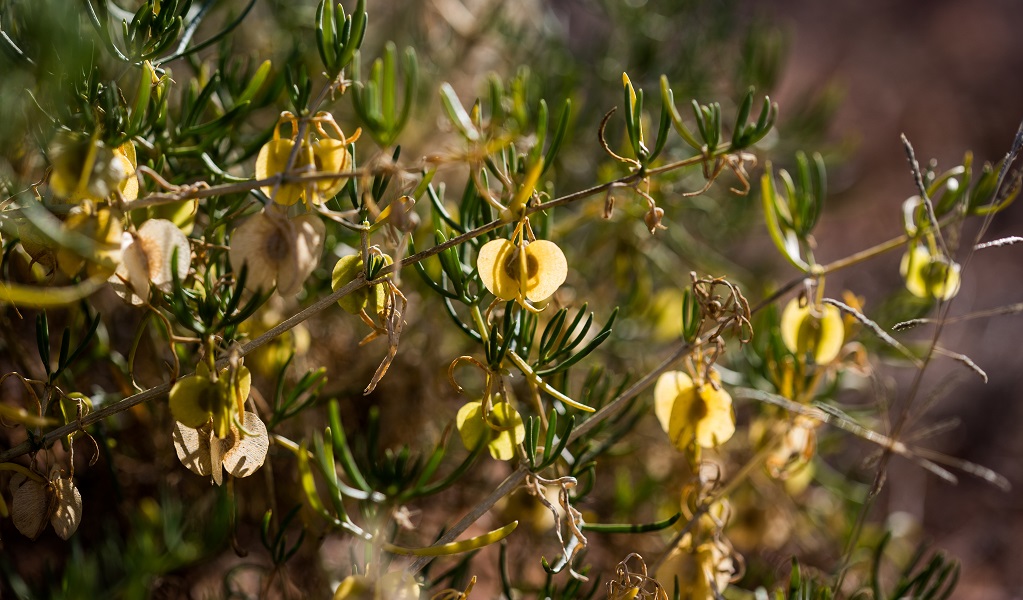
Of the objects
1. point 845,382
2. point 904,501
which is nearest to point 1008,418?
point 904,501

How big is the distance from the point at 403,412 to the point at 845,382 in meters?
0.46

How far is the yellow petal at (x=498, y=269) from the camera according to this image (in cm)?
39

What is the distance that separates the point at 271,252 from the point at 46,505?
20cm

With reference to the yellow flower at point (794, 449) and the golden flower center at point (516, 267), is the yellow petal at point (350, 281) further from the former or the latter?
the yellow flower at point (794, 449)

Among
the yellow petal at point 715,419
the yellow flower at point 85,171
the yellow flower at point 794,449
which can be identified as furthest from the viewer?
the yellow flower at point 794,449

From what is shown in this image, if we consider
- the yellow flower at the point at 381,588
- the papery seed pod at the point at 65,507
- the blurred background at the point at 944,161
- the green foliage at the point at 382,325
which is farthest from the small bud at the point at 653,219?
the blurred background at the point at 944,161

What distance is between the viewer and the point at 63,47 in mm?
342

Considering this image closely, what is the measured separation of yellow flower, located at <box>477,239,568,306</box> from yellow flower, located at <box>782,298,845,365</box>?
21cm

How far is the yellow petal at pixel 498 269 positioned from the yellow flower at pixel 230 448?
134 mm

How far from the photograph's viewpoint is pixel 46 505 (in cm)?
42

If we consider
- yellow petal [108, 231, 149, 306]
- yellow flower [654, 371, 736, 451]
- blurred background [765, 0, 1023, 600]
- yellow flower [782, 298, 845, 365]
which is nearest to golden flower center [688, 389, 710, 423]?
yellow flower [654, 371, 736, 451]

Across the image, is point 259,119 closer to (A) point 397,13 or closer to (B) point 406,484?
A: (A) point 397,13

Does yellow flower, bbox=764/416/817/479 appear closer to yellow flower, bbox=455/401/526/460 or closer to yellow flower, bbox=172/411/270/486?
yellow flower, bbox=455/401/526/460

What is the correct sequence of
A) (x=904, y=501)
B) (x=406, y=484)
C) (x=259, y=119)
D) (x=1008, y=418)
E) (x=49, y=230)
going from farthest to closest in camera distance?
(x=1008, y=418), (x=904, y=501), (x=259, y=119), (x=406, y=484), (x=49, y=230)
